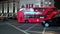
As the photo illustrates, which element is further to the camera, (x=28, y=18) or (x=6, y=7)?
(x=6, y=7)

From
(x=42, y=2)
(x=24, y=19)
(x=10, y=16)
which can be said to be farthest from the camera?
(x=10, y=16)

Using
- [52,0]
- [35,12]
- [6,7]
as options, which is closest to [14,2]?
[6,7]

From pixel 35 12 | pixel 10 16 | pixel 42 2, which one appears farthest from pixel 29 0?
pixel 35 12

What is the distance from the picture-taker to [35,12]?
27.1 metres

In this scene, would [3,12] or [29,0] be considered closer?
[29,0]

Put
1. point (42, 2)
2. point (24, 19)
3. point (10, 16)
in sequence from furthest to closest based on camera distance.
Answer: point (10, 16) < point (42, 2) < point (24, 19)

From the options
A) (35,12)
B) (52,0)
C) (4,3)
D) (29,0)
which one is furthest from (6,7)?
(35,12)

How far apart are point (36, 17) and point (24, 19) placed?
1.62m

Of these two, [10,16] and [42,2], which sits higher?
[42,2]

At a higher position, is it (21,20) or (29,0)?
(29,0)

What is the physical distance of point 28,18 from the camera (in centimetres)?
2662

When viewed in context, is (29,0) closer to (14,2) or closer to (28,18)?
(14,2)

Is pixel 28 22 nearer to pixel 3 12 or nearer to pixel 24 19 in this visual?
pixel 24 19

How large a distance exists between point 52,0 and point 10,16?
799cm
